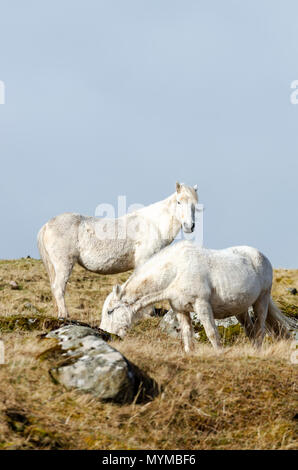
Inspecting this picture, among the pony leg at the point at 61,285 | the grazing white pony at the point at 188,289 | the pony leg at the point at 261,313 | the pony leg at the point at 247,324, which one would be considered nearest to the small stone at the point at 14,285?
the pony leg at the point at 61,285

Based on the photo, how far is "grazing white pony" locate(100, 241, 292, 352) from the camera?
12.1m

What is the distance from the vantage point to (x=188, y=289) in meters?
12.0

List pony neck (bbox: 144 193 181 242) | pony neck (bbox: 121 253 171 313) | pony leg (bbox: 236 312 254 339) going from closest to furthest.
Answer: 1. pony neck (bbox: 121 253 171 313)
2. pony leg (bbox: 236 312 254 339)
3. pony neck (bbox: 144 193 181 242)

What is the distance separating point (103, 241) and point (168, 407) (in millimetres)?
8385

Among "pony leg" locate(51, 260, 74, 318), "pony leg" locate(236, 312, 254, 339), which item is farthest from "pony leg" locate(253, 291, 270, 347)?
"pony leg" locate(51, 260, 74, 318)

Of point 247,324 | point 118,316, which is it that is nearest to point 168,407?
point 118,316

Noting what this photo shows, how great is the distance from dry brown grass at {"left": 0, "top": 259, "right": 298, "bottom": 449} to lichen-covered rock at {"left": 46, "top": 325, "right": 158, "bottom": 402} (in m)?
0.15

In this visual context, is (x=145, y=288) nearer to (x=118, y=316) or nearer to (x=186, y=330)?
(x=118, y=316)

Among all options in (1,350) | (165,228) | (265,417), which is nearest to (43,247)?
(165,228)

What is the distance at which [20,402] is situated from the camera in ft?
27.6

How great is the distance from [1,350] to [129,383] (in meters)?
2.36

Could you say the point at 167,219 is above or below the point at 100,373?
above

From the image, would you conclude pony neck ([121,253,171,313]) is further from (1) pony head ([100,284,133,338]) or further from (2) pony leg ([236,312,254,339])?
(2) pony leg ([236,312,254,339])

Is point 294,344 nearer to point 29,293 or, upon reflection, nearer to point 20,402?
point 20,402
